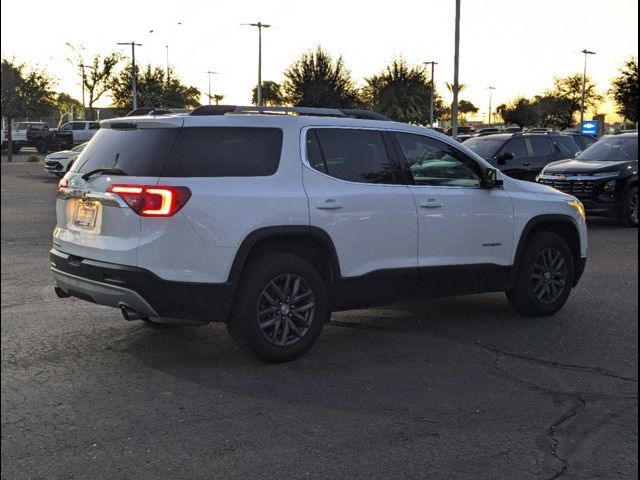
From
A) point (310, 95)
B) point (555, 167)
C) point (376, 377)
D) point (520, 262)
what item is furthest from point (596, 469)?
point (310, 95)

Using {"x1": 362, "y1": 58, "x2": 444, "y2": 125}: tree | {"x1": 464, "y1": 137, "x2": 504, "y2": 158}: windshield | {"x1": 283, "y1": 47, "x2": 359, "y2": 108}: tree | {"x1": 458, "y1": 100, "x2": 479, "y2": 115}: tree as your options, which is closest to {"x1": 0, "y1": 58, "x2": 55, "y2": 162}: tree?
{"x1": 283, "y1": 47, "x2": 359, "y2": 108}: tree

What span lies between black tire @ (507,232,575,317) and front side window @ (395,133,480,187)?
870 mm

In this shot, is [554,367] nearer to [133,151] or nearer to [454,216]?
[454,216]

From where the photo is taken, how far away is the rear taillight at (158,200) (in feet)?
17.4

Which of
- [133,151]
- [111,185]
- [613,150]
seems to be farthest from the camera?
[613,150]

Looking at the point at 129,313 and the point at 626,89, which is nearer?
the point at 129,313

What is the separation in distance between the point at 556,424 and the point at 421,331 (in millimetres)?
2279

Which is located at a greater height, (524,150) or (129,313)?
(524,150)

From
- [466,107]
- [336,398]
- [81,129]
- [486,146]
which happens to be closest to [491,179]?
[336,398]

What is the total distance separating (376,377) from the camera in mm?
5441

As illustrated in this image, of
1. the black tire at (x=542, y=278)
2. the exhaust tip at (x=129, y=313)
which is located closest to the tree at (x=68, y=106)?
the black tire at (x=542, y=278)

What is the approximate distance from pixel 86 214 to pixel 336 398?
2.12 meters

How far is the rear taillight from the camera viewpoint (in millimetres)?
5289

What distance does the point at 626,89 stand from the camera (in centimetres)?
4947
